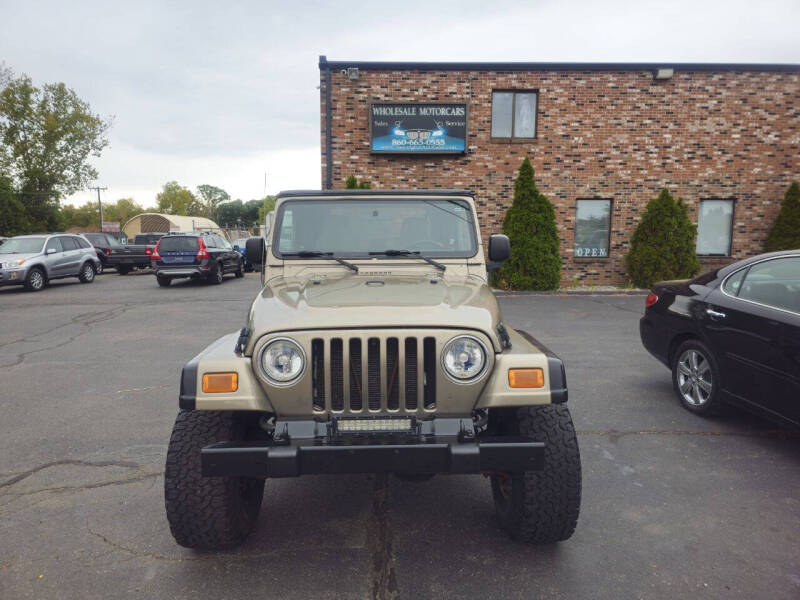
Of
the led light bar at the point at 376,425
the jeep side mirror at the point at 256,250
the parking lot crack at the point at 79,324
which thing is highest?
the jeep side mirror at the point at 256,250

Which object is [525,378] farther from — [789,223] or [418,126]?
[789,223]

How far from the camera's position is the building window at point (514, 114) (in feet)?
49.1

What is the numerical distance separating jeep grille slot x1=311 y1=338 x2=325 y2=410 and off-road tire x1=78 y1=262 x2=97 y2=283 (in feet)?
57.6

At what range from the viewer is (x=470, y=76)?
14.7 metres

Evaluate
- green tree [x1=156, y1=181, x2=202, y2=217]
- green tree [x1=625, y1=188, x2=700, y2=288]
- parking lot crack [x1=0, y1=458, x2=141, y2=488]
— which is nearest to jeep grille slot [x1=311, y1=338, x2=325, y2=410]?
parking lot crack [x1=0, y1=458, x2=141, y2=488]

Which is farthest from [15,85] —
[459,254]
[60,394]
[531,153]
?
[459,254]

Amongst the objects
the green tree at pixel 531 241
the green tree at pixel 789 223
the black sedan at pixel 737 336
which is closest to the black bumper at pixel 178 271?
the green tree at pixel 531 241

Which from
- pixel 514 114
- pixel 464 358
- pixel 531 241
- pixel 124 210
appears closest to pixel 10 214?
pixel 514 114

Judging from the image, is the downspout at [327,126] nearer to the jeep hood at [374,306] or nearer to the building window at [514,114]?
the building window at [514,114]

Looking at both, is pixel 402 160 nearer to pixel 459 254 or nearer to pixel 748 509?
pixel 459 254

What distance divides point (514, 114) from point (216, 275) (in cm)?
1005

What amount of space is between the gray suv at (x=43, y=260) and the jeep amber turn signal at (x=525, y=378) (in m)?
16.4

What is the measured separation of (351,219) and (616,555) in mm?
2604

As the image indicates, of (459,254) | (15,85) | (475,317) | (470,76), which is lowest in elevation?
(475,317)
